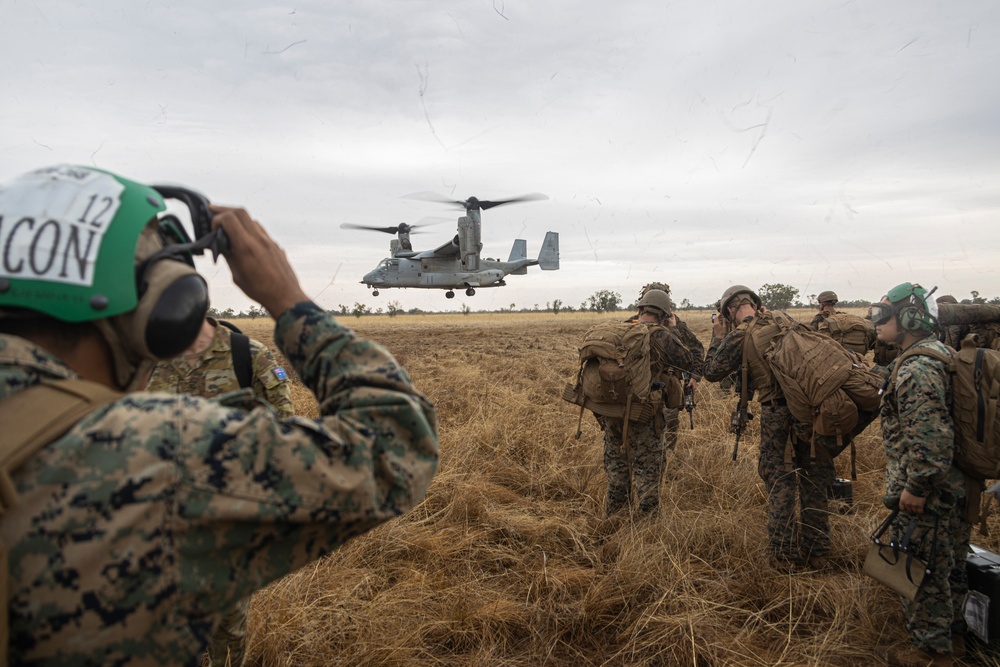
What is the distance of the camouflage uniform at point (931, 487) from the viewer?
308 cm

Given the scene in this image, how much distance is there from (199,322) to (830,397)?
428cm

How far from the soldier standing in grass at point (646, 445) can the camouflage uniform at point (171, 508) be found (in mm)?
4245

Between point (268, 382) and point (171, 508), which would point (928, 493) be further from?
point (171, 508)

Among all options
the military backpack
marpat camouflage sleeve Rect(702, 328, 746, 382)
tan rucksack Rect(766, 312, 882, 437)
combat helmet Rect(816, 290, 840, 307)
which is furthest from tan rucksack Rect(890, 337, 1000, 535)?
combat helmet Rect(816, 290, 840, 307)

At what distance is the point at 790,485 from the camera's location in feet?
15.0

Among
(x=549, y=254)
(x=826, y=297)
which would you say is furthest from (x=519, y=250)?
(x=826, y=297)

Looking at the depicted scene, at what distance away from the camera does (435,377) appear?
11961 mm

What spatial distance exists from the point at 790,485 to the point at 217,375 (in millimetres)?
4156

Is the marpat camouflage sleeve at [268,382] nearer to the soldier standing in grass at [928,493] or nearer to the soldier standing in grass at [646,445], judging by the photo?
the soldier standing in grass at [646,445]

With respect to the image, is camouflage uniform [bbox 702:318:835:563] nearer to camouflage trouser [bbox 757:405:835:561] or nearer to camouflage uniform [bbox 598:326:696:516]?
camouflage trouser [bbox 757:405:835:561]

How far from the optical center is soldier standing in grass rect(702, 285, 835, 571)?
Result: 14.8 feet

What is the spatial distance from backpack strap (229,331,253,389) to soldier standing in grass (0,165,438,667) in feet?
5.64

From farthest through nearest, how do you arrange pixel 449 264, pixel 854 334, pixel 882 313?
pixel 449 264
pixel 854 334
pixel 882 313

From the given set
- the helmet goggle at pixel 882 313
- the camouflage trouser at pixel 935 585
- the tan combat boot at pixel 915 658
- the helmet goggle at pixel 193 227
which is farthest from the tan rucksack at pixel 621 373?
the helmet goggle at pixel 193 227
